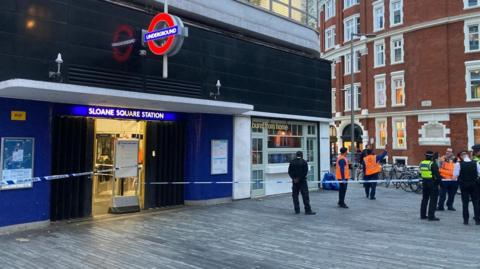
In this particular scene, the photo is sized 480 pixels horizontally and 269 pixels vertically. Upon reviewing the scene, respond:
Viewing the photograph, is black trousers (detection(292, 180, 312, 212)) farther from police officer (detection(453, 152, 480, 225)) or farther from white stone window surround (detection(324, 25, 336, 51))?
white stone window surround (detection(324, 25, 336, 51))

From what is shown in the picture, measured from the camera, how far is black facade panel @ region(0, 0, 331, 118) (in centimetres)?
857

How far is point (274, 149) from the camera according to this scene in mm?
15383

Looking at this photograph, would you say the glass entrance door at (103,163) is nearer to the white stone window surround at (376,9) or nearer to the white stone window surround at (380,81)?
the white stone window surround at (380,81)

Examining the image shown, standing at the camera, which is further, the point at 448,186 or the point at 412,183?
the point at 412,183

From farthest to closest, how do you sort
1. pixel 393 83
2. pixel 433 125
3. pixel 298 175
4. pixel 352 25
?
pixel 352 25 → pixel 393 83 → pixel 433 125 → pixel 298 175

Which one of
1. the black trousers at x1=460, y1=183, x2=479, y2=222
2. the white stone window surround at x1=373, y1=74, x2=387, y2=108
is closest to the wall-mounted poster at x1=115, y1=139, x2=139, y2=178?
the black trousers at x1=460, y1=183, x2=479, y2=222

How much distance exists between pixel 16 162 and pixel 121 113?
2858 millimetres

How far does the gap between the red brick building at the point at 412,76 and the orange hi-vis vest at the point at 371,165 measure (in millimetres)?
19478

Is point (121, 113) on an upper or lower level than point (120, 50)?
lower

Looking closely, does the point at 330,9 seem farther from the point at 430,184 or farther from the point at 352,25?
the point at 430,184

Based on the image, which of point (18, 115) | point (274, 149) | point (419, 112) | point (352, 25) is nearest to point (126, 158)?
point (18, 115)

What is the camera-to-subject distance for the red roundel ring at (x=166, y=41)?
389 inches

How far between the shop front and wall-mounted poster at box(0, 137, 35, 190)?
24.2 feet

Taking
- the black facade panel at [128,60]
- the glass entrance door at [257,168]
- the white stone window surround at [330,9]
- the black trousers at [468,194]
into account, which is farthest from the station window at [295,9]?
the white stone window surround at [330,9]
